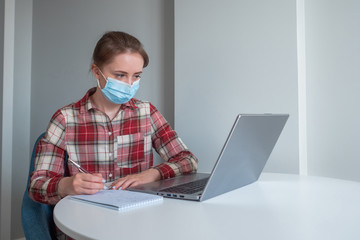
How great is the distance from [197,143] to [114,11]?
1017 mm

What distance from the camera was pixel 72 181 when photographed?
0.96m

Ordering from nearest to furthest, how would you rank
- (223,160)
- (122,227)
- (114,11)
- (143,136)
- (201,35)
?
1. (122,227)
2. (223,160)
3. (143,136)
4. (201,35)
5. (114,11)

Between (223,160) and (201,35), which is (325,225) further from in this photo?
(201,35)

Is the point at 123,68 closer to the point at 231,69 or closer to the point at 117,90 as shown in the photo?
the point at 117,90

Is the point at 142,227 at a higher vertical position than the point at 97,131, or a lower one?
lower

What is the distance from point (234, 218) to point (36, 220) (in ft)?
2.28

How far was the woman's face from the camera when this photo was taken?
133 cm

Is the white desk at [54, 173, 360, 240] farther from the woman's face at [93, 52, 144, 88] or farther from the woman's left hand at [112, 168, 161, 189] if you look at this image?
the woman's face at [93, 52, 144, 88]

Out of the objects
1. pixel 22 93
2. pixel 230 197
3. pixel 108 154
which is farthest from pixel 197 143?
pixel 22 93

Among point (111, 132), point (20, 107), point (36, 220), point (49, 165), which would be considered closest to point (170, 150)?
point (111, 132)

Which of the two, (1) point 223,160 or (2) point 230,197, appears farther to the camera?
(2) point 230,197

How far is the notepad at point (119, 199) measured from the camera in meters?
0.78

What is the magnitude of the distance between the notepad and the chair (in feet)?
0.79

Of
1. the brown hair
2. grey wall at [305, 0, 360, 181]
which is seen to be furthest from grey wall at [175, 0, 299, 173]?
the brown hair
